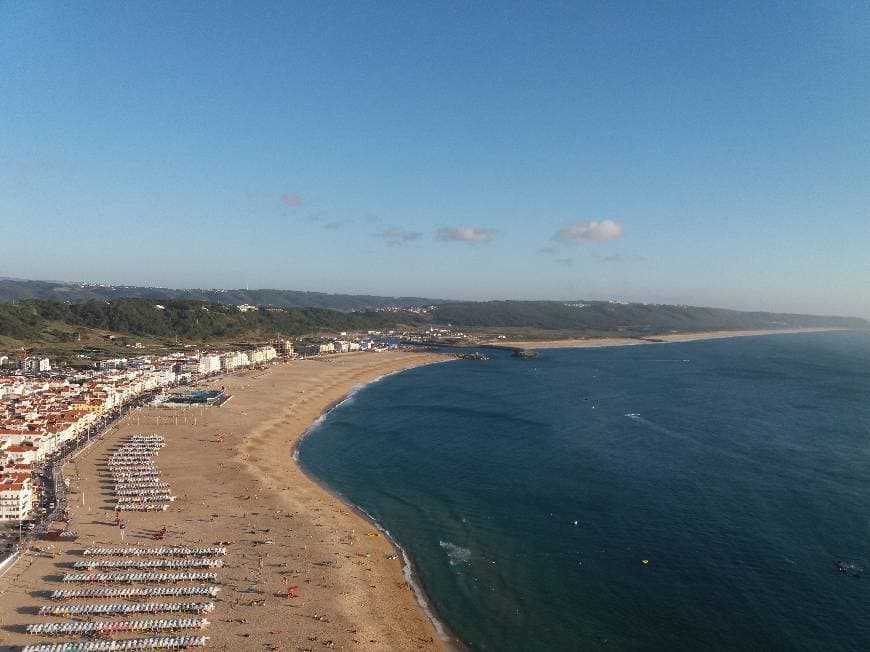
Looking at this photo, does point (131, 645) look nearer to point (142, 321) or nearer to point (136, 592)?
point (136, 592)

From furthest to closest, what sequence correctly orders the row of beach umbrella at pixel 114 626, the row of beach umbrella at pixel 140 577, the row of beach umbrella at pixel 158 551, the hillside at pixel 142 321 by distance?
the hillside at pixel 142 321 → the row of beach umbrella at pixel 158 551 → the row of beach umbrella at pixel 140 577 → the row of beach umbrella at pixel 114 626

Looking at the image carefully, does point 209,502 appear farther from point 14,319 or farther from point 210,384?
point 14,319

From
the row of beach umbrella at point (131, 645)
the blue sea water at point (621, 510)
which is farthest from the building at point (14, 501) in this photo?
the blue sea water at point (621, 510)

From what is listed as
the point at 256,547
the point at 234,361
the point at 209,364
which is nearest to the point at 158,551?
the point at 256,547

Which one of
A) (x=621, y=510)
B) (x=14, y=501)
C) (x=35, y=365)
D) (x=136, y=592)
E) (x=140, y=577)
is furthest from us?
(x=35, y=365)

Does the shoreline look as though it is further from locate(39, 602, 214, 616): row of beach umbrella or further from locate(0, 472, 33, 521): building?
locate(0, 472, 33, 521): building

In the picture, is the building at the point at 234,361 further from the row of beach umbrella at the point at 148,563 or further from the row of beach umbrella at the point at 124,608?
the row of beach umbrella at the point at 124,608
